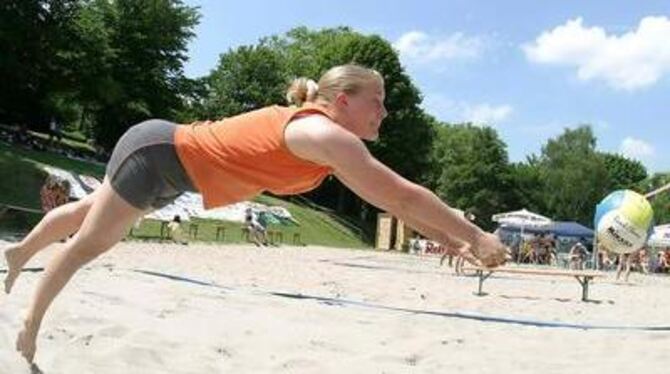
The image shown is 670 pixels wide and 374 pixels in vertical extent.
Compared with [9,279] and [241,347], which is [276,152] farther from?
[241,347]

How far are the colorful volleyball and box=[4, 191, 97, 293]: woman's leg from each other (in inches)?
518

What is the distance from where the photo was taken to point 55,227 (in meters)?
4.39

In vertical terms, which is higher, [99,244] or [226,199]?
[226,199]

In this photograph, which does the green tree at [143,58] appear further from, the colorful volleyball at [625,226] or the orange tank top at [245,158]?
the orange tank top at [245,158]

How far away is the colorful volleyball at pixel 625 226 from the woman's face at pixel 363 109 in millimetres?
13224

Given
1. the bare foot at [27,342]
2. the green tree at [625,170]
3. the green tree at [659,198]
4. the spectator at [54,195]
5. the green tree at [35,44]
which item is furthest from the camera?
the green tree at [625,170]

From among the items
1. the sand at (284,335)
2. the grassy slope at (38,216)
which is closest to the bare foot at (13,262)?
the sand at (284,335)

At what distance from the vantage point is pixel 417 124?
56.8 meters

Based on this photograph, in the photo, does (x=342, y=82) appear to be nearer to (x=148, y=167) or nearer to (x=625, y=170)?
(x=148, y=167)

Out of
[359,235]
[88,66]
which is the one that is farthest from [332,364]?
[359,235]

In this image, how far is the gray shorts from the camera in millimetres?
3842

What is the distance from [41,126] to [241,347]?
4452 cm

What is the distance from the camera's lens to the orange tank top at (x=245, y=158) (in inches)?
139

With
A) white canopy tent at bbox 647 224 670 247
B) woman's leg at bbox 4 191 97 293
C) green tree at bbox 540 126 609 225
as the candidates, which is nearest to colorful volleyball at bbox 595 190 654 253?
woman's leg at bbox 4 191 97 293
